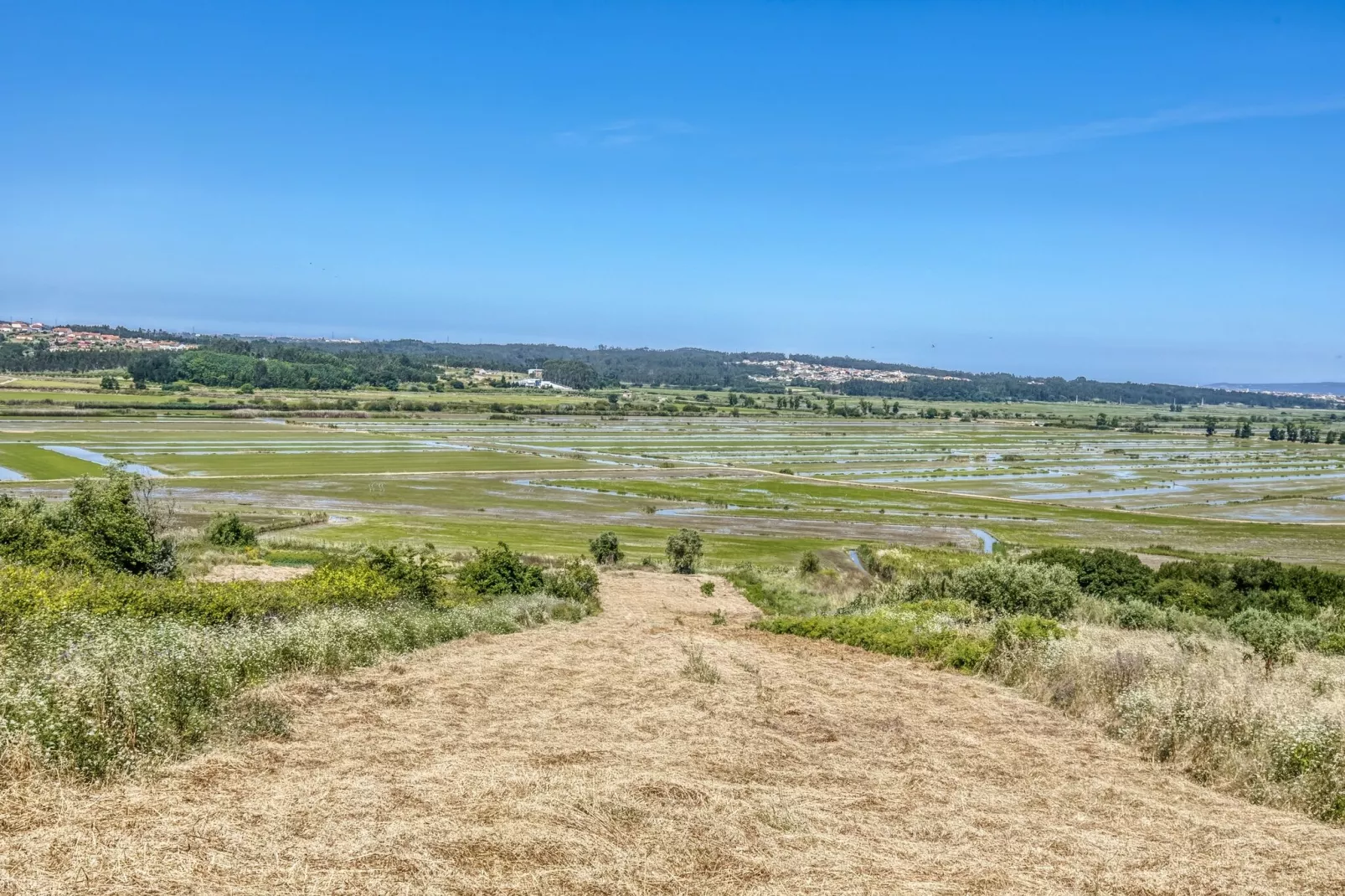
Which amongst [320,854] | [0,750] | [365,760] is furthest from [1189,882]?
[0,750]

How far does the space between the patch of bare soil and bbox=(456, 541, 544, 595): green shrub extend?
19.1 ft

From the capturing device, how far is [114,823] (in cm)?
785

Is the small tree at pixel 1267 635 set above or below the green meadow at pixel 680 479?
above

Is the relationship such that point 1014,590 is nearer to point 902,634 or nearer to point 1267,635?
point 1267,635

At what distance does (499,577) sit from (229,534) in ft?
62.0

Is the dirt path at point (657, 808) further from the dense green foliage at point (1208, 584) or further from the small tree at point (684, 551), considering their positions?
the small tree at point (684, 551)

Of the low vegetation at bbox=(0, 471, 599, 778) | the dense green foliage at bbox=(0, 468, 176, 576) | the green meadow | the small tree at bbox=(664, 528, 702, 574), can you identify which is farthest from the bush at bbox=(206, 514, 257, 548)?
the small tree at bbox=(664, 528, 702, 574)

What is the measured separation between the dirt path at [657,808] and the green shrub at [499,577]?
11.9 meters

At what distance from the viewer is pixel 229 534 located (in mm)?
39594

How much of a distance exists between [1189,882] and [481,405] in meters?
158

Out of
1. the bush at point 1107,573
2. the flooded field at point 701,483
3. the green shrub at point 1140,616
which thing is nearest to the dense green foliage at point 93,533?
the flooded field at point 701,483

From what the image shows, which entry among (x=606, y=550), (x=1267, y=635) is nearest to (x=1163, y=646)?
(x=1267, y=635)

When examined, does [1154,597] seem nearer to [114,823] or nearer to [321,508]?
[114,823]

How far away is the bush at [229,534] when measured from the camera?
129 feet
